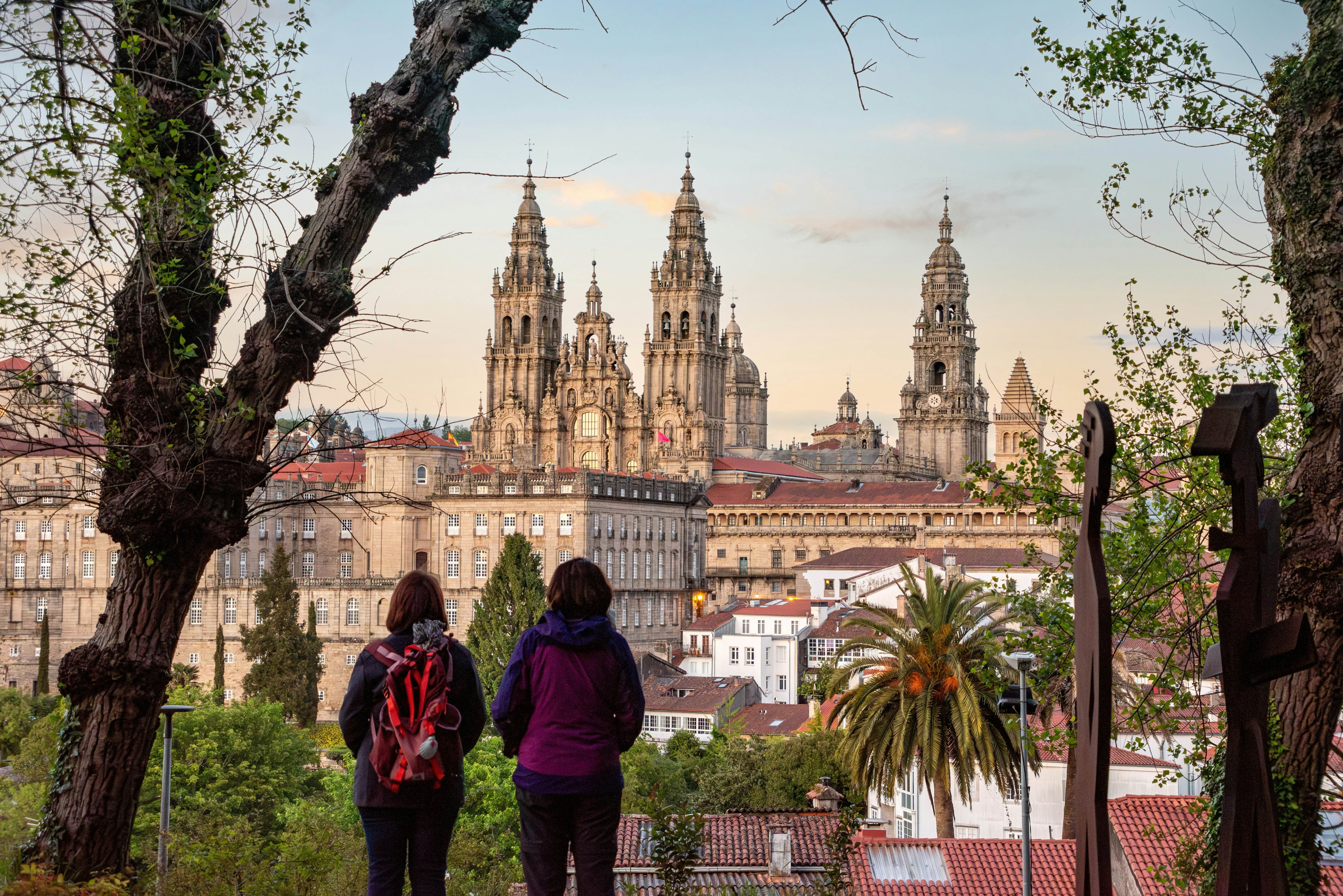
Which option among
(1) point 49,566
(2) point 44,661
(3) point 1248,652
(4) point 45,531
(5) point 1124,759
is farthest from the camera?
(1) point 49,566

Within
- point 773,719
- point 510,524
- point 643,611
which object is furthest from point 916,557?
point 510,524

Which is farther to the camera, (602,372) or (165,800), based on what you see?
(602,372)

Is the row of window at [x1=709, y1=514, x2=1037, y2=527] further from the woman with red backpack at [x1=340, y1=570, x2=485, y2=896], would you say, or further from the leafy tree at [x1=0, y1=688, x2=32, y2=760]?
the woman with red backpack at [x1=340, y1=570, x2=485, y2=896]

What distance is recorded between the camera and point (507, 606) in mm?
48219

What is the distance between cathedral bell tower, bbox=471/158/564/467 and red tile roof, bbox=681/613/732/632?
3185 centimetres

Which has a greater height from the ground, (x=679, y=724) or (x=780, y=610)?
(x=780, y=610)

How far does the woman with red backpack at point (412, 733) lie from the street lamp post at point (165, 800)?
158 cm

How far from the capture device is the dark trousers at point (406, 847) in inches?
209

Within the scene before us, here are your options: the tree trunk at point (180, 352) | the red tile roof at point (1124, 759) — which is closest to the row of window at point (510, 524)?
the red tile roof at point (1124, 759)

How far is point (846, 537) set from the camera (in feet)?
295

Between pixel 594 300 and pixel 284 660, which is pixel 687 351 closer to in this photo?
pixel 594 300

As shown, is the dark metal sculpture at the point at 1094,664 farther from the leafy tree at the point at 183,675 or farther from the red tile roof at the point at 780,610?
the red tile roof at the point at 780,610

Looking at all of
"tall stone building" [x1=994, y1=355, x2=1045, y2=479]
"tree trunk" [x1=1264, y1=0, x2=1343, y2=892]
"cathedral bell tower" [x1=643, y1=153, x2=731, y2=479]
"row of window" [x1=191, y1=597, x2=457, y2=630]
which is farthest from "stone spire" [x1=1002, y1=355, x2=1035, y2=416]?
"tree trunk" [x1=1264, y1=0, x2=1343, y2=892]

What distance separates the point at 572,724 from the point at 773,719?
39.9 metres
